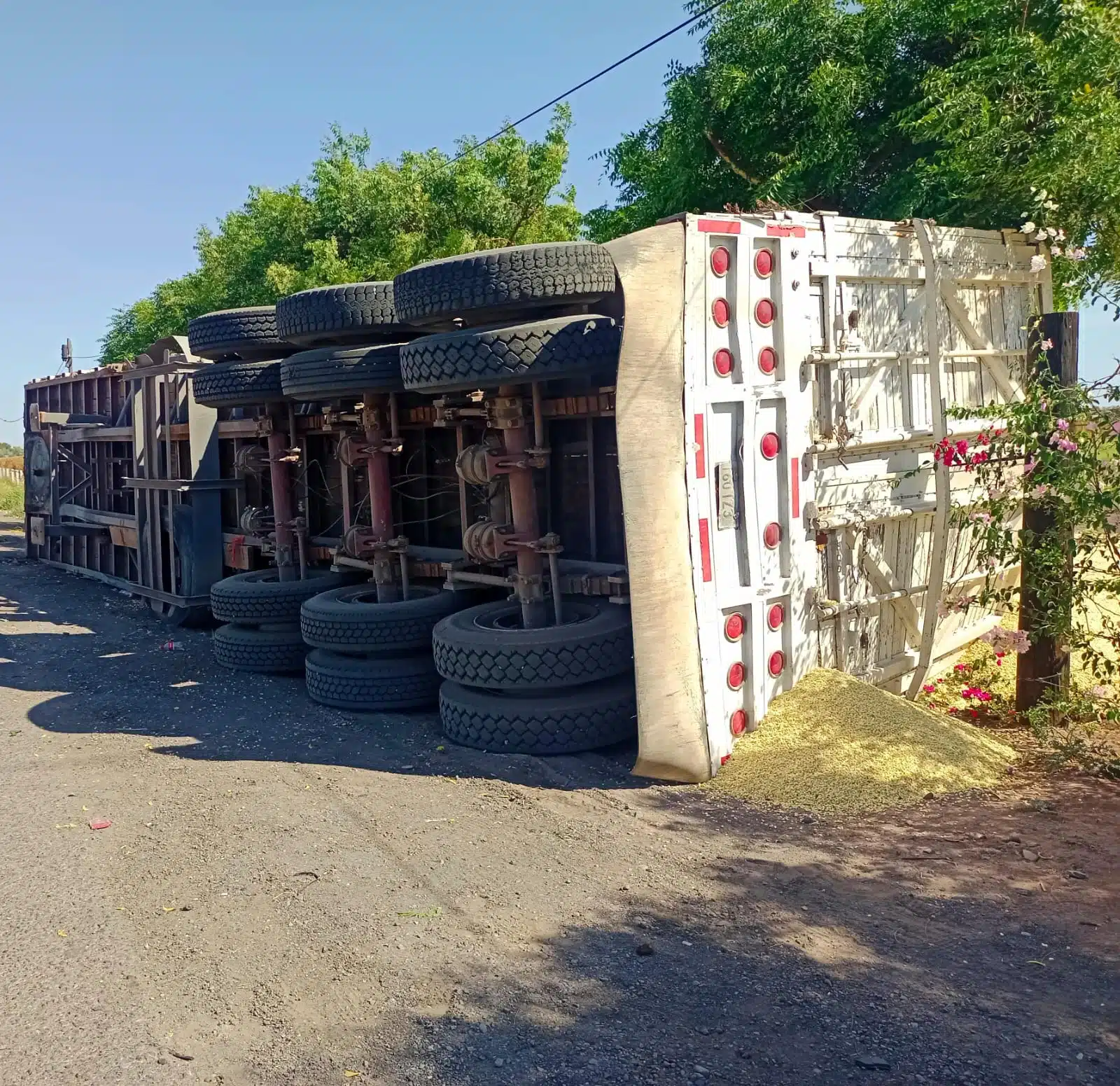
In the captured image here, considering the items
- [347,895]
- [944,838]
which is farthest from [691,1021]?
[944,838]

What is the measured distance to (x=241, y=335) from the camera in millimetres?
8477

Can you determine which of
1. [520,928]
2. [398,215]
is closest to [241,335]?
[520,928]

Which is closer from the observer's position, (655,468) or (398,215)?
(655,468)

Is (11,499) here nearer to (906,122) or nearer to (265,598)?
(265,598)

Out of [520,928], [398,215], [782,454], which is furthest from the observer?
[398,215]

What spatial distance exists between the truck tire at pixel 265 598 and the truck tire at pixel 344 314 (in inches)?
80.3

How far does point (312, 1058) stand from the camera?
3086mm

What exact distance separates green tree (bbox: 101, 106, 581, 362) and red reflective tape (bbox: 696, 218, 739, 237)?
540 inches

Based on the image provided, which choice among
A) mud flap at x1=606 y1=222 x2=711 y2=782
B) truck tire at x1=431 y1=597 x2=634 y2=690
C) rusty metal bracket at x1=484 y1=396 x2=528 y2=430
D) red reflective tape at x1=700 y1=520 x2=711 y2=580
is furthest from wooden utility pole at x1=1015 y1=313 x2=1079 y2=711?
rusty metal bracket at x1=484 y1=396 x2=528 y2=430

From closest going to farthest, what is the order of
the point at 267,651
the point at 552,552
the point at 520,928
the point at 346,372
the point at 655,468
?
the point at 520,928 < the point at 655,468 < the point at 552,552 < the point at 346,372 < the point at 267,651

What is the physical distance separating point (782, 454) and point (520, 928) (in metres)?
3.02

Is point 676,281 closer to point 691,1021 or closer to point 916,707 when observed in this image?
point 916,707

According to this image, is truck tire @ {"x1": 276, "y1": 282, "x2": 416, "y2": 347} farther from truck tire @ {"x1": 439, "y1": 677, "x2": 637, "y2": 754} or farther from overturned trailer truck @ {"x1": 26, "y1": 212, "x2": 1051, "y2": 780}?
truck tire @ {"x1": 439, "y1": 677, "x2": 637, "y2": 754}

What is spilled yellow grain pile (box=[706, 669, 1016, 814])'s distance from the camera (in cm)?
524
